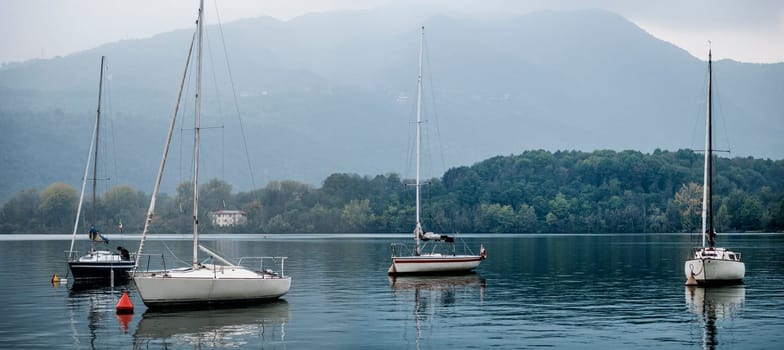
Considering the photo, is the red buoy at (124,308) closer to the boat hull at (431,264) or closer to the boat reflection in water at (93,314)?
the boat reflection in water at (93,314)

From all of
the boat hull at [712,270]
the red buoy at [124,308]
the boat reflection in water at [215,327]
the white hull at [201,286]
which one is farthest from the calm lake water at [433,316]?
the boat hull at [712,270]

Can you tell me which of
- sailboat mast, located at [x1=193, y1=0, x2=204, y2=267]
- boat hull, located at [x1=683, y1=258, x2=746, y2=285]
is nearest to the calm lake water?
boat hull, located at [x1=683, y1=258, x2=746, y2=285]

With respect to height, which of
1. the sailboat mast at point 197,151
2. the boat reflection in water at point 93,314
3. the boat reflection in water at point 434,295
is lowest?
the boat reflection in water at point 93,314

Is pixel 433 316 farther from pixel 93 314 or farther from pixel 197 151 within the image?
pixel 93 314

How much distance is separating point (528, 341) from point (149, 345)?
13.9 m

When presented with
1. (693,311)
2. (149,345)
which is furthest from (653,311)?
(149,345)

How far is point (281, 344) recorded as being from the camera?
35312 mm

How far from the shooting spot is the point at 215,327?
39.8m

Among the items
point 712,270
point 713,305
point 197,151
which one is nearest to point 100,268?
point 197,151

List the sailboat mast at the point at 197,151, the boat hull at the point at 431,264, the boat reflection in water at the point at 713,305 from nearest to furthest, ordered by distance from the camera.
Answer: the boat reflection in water at the point at 713,305 → the sailboat mast at the point at 197,151 → the boat hull at the point at 431,264

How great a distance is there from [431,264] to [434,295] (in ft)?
51.7

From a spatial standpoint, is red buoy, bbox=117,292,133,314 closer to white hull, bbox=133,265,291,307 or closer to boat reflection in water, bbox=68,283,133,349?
boat reflection in water, bbox=68,283,133,349

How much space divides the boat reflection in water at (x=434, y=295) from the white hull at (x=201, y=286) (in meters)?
8.19

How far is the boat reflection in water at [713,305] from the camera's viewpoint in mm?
38213
